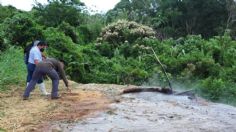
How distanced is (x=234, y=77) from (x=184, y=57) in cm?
→ 269

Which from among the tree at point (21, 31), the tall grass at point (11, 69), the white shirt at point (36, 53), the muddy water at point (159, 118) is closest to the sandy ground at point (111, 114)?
the muddy water at point (159, 118)

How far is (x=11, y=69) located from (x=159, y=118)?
7658 mm

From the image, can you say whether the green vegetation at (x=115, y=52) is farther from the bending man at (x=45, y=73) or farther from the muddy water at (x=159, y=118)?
the muddy water at (x=159, y=118)

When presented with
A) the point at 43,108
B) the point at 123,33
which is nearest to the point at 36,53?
the point at 43,108

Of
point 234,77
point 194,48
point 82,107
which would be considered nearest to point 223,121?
point 82,107

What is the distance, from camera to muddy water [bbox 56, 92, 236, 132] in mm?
9719

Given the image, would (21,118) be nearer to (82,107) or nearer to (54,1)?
(82,107)

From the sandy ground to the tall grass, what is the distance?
51.5 inches

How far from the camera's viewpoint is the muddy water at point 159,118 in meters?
9.72

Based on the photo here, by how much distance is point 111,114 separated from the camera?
36.5ft

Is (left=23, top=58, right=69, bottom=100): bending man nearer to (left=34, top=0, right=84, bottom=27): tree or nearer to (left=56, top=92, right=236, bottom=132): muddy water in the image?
(left=56, top=92, right=236, bottom=132): muddy water

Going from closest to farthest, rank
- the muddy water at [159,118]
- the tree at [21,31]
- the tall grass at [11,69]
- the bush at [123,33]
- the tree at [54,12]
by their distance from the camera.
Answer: the muddy water at [159,118]
the tall grass at [11,69]
the tree at [21,31]
the bush at [123,33]
the tree at [54,12]

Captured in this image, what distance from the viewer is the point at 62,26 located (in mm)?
26375

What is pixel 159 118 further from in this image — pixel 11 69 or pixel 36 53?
pixel 11 69
